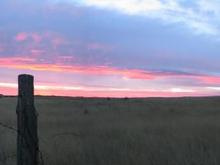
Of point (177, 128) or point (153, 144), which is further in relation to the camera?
point (177, 128)

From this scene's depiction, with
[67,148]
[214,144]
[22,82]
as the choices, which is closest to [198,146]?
[214,144]

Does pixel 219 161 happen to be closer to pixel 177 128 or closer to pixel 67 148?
pixel 67 148

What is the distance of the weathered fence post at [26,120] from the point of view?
5.73m

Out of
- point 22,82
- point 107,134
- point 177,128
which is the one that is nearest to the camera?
point 22,82

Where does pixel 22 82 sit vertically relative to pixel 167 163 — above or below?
above

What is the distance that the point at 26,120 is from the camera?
575cm

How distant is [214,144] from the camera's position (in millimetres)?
10484

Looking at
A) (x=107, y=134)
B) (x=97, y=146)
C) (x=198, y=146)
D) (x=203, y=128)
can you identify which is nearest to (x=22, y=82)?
(x=97, y=146)

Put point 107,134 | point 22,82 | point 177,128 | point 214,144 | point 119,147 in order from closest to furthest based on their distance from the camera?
point 22,82, point 119,147, point 214,144, point 107,134, point 177,128

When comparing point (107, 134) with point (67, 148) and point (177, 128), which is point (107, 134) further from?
point (67, 148)

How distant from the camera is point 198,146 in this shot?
33.8 ft

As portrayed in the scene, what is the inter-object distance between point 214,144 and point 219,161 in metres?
2.37

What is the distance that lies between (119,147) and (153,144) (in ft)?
2.69

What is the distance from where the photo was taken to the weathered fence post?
18.8ft
